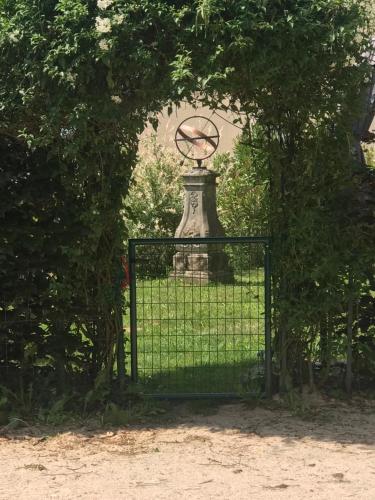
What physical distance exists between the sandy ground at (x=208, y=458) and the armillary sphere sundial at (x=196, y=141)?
8.03 m

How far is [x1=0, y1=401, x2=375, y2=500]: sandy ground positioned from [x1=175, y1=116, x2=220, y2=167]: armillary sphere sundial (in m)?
8.03

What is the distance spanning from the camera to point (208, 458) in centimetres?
499

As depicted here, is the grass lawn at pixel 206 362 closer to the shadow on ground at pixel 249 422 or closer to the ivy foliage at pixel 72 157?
the shadow on ground at pixel 249 422

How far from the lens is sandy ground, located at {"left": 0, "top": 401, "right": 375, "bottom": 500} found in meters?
4.47

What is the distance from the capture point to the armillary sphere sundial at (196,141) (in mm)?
13484

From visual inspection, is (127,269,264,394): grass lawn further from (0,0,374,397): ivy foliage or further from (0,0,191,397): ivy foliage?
(0,0,191,397): ivy foliage

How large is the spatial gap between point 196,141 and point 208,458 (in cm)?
919

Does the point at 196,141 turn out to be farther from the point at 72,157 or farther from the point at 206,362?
the point at 72,157

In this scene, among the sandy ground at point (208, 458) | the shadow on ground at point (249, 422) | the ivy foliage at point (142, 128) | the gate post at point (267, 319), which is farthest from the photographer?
the gate post at point (267, 319)

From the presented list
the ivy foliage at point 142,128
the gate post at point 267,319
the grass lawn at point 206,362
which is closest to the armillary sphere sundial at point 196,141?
the grass lawn at point 206,362

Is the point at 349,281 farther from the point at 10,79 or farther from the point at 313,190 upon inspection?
the point at 10,79

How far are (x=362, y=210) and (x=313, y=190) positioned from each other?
15.4 inches

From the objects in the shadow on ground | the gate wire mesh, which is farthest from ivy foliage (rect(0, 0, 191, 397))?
the shadow on ground

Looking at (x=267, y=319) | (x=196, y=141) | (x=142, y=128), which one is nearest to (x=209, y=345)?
(x=267, y=319)
